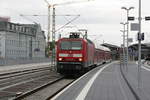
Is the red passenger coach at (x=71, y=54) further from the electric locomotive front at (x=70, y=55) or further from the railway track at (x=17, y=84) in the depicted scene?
the railway track at (x=17, y=84)

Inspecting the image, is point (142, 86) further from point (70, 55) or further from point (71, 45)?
point (71, 45)

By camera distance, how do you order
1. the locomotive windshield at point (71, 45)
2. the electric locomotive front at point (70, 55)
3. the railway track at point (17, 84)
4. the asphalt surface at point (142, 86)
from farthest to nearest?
1. the locomotive windshield at point (71, 45)
2. the electric locomotive front at point (70, 55)
3. the railway track at point (17, 84)
4. the asphalt surface at point (142, 86)

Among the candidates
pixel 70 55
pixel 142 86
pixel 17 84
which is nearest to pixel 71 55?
pixel 70 55

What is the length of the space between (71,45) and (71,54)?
88 cm

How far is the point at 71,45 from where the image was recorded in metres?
29.3

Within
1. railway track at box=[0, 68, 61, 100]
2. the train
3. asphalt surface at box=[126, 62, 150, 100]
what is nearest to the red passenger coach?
the train

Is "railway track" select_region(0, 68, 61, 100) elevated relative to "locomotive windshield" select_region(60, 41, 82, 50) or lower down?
lower down

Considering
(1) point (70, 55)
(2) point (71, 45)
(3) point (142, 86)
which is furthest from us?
(2) point (71, 45)

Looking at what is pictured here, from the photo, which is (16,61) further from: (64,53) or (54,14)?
(64,53)

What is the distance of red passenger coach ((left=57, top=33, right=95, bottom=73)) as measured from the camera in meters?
28.5

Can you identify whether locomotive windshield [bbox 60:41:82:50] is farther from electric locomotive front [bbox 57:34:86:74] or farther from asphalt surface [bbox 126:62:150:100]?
asphalt surface [bbox 126:62:150:100]

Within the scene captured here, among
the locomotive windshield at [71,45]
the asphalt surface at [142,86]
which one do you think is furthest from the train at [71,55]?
the asphalt surface at [142,86]

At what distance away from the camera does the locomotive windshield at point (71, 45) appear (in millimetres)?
29112

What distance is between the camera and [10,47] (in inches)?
2872
